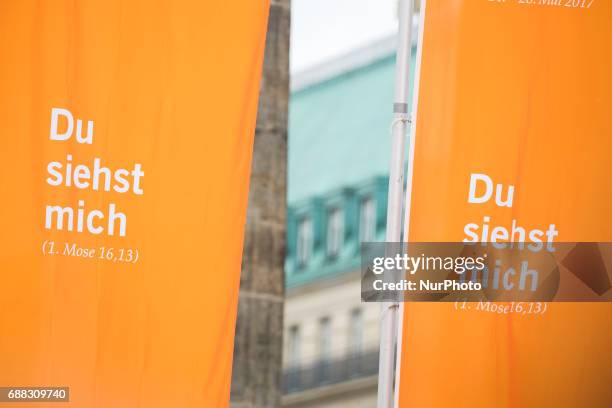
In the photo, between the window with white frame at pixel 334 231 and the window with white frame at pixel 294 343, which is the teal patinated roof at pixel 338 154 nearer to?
the window with white frame at pixel 334 231

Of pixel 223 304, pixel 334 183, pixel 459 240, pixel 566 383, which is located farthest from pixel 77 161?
pixel 334 183

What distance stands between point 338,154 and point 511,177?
43.3 meters

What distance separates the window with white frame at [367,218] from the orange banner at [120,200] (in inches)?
1602

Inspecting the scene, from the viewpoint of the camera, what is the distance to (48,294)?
34.0 ft

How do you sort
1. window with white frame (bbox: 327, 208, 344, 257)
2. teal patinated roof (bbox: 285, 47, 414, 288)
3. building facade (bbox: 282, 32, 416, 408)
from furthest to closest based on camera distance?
window with white frame (bbox: 327, 208, 344, 257) → teal patinated roof (bbox: 285, 47, 414, 288) → building facade (bbox: 282, 32, 416, 408)

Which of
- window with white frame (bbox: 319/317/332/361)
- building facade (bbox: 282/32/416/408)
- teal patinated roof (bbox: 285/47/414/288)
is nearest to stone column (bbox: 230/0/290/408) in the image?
building facade (bbox: 282/32/416/408)

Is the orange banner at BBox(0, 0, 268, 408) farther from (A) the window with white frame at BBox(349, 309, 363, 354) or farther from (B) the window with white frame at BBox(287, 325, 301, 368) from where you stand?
(B) the window with white frame at BBox(287, 325, 301, 368)

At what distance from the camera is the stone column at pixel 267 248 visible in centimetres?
1316

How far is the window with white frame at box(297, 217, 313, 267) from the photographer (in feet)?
176

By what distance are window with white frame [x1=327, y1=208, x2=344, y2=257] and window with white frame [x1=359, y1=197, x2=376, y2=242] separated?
0.88 meters

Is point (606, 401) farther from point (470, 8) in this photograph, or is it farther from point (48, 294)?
point (48, 294)

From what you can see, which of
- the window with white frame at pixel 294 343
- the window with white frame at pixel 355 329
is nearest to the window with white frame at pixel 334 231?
the window with white frame at pixel 294 343

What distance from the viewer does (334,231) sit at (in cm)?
5375

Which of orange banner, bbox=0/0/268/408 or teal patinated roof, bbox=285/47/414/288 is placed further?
teal patinated roof, bbox=285/47/414/288
